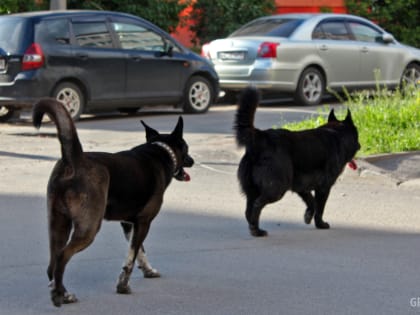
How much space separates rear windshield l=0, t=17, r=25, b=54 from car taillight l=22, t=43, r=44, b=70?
0.50 feet

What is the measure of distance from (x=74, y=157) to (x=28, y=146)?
730 cm

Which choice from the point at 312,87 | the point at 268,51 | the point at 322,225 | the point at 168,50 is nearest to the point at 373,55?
the point at 312,87

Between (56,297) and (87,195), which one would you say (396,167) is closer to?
(87,195)

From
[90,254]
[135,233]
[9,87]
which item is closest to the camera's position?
[135,233]

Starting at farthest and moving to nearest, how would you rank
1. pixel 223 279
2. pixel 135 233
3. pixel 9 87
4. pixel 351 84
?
1. pixel 351 84
2. pixel 9 87
3. pixel 223 279
4. pixel 135 233

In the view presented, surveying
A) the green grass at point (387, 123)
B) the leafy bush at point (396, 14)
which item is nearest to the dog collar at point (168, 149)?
the green grass at point (387, 123)

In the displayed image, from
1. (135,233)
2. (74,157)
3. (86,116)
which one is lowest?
(86,116)

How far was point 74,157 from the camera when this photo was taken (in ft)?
18.7

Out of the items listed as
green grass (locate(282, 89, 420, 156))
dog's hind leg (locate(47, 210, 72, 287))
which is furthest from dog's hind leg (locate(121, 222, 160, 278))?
green grass (locate(282, 89, 420, 156))

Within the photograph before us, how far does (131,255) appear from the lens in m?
6.14

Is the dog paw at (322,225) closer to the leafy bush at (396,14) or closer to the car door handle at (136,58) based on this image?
the car door handle at (136,58)

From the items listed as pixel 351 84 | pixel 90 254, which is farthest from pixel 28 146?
pixel 351 84

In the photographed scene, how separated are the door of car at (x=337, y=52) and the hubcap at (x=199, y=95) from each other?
2596 millimetres

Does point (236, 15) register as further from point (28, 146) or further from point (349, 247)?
point (349, 247)
